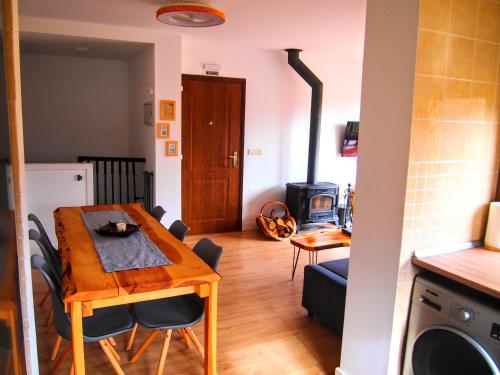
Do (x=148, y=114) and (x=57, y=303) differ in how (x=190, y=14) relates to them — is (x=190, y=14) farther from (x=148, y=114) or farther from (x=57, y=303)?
(x=57, y=303)

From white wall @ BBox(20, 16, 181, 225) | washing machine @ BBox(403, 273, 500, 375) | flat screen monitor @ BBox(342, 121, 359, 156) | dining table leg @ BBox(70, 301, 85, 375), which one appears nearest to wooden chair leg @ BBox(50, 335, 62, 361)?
dining table leg @ BBox(70, 301, 85, 375)

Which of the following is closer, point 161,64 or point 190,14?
point 190,14

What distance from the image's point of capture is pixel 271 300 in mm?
3709

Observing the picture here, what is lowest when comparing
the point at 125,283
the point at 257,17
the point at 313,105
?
the point at 125,283

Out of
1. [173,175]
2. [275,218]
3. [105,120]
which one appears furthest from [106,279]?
[105,120]

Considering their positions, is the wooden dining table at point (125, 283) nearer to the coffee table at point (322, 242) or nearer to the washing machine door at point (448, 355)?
the washing machine door at point (448, 355)

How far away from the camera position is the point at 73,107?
6.18 m

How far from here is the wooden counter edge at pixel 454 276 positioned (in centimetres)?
172

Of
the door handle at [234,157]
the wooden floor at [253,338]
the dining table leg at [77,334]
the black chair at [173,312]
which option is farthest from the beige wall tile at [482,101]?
the door handle at [234,157]

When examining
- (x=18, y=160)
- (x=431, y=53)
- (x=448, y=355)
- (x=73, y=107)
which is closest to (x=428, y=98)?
(x=431, y=53)

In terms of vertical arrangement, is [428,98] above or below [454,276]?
above

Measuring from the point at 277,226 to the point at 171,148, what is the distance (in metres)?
1.90

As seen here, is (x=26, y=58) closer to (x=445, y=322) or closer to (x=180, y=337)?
(x=180, y=337)

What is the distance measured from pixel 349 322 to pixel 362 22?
3093 mm
